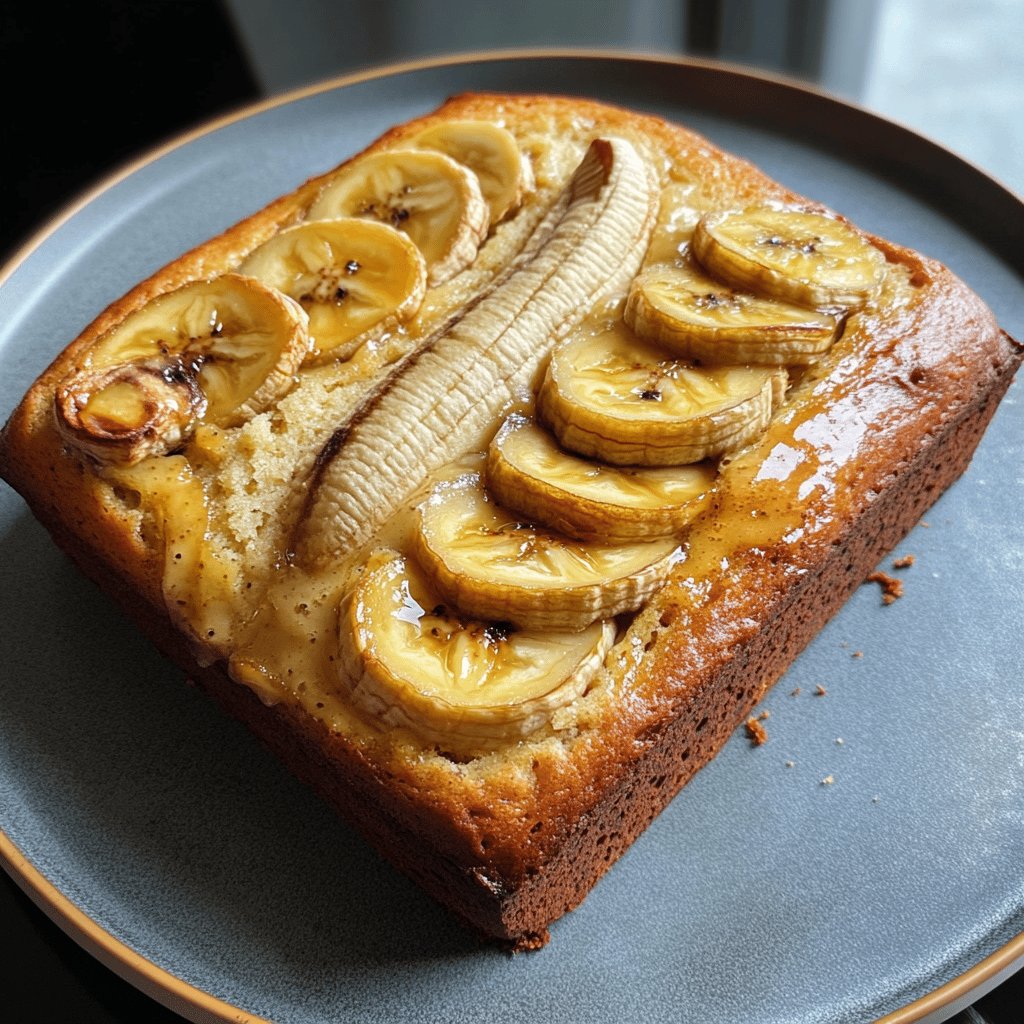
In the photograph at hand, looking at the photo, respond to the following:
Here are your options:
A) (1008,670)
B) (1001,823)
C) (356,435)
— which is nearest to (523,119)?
(356,435)

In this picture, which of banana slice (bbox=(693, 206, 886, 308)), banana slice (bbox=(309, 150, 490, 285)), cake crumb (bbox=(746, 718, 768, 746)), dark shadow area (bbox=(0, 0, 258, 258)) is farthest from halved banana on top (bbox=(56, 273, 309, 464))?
dark shadow area (bbox=(0, 0, 258, 258))

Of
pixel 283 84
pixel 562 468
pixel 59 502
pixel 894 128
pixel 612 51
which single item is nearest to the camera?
pixel 562 468

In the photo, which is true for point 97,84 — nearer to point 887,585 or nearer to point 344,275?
point 344,275

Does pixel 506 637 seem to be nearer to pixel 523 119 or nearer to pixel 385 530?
pixel 385 530

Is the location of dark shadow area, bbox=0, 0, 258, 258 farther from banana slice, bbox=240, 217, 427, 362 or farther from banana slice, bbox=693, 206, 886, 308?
banana slice, bbox=693, 206, 886, 308

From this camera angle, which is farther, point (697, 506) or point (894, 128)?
point (894, 128)
